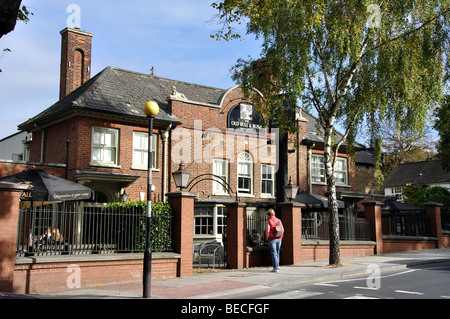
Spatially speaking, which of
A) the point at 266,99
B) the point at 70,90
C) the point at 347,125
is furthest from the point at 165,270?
the point at 70,90

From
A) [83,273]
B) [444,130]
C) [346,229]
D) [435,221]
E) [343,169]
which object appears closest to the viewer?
[83,273]

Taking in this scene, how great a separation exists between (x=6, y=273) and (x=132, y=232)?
3680mm

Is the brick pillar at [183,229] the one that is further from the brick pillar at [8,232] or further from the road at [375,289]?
the brick pillar at [8,232]

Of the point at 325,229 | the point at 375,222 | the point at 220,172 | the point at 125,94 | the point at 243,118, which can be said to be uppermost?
the point at 125,94

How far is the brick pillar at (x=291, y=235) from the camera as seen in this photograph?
52.5 feet

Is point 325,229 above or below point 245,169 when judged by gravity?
below

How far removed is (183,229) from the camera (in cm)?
1356

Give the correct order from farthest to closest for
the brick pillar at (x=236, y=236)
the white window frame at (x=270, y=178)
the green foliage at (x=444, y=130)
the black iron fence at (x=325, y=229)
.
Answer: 1. the green foliage at (x=444, y=130)
2. the white window frame at (x=270, y=178)
3. the black iron fence at (x=325, y=229)
4. the brick pillar at (x=236, y=236)

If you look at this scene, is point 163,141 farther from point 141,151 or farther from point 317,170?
point 317,170

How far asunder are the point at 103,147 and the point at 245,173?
27.5 feet

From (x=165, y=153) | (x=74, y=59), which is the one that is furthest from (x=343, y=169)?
(x=74, y=59)

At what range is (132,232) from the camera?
12.9 meters

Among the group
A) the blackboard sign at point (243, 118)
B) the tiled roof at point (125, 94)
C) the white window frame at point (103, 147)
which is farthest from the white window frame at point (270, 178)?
the white window frame at point (103, 147)
